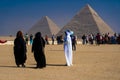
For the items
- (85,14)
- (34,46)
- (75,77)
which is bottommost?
(75,77)

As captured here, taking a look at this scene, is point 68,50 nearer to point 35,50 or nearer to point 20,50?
point 35,50

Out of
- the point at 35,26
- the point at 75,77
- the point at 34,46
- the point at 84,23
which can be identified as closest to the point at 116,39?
the point at 34,46

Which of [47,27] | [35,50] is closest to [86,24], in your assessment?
[47,27]

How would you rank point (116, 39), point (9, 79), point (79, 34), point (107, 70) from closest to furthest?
1. point (9, 79)
2. point (107, 70)
3. point (116, 39)
4. point (79, 34)

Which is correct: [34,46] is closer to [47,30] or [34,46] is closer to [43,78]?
[43,78]

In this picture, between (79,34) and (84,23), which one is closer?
(79,34)

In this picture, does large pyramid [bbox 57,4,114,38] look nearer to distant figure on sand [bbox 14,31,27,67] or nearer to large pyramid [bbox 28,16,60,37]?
large pyramid [bbox 28,16,60,37]

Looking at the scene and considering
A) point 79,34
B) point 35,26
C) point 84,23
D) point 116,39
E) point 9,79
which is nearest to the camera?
point 9,79

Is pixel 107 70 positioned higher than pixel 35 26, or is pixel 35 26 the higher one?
pixel 35 26

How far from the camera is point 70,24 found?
114 meters

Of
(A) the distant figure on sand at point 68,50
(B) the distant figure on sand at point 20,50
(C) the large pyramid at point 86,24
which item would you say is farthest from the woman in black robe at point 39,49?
(C) the large pyramid at point 86,24

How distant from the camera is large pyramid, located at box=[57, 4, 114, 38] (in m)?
107

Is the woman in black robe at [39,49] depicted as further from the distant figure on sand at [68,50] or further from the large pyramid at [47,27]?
the large pyramid at [47,27]

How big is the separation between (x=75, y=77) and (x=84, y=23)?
10131 centimetres
